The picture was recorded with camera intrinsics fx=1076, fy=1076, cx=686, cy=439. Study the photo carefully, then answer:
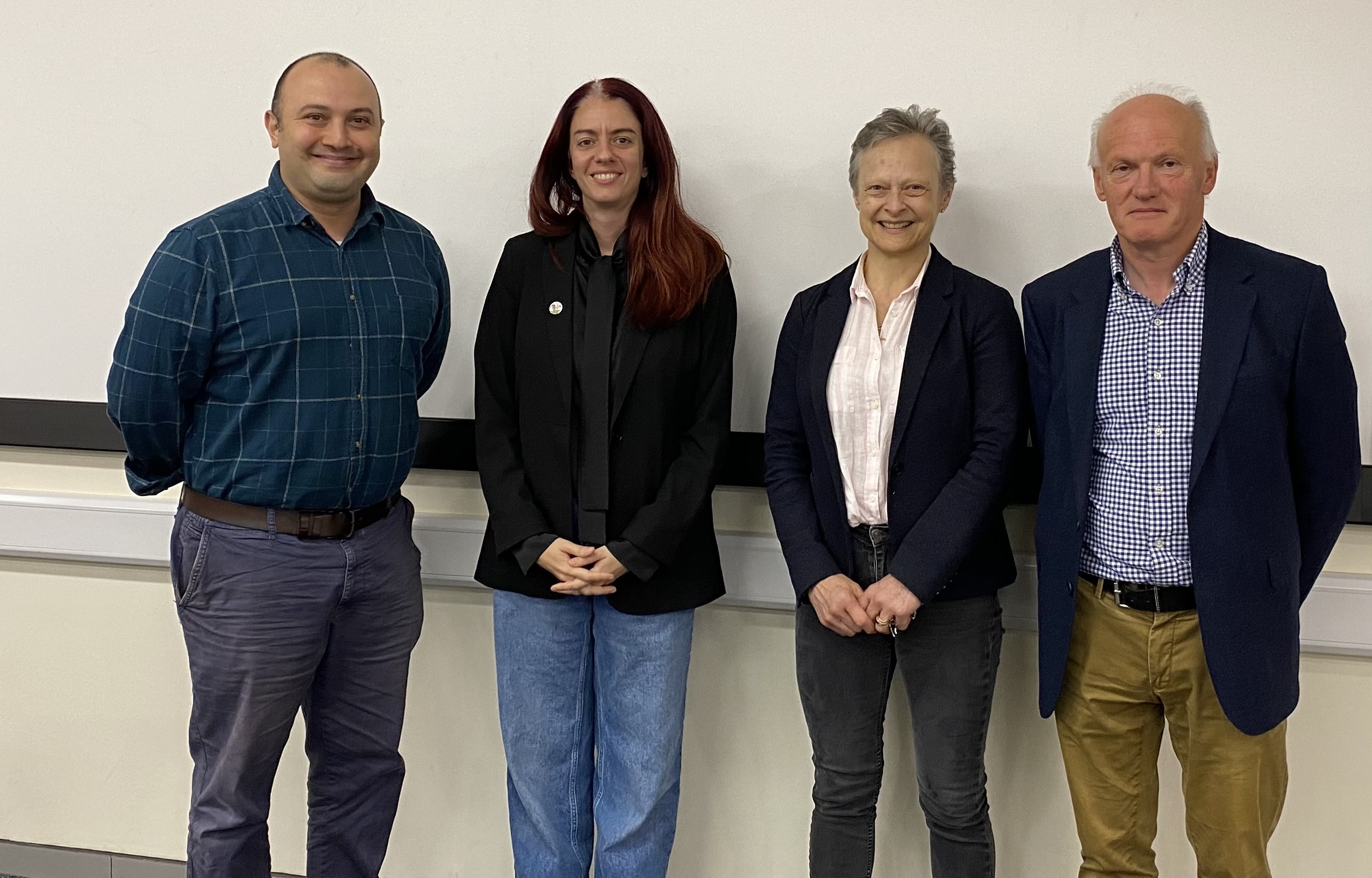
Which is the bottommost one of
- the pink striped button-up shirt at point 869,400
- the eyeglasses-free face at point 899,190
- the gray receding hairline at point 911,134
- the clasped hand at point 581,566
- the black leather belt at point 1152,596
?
the clasped hand at point 581,566

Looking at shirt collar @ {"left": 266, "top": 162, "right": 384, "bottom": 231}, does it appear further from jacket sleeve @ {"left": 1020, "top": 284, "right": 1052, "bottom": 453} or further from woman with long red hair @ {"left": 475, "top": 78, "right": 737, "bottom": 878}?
jacket sleeve @ {"left": 1020, "top": 284, "right": 1052, "bottom": 453}

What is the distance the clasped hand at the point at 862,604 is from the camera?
1819 mm

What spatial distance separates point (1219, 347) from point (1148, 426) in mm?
161

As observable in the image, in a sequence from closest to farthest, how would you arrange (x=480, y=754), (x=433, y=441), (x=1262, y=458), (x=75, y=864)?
(x=1262, y=458)
(x=433, y=441)
(x=480, y=754)
(x=75, y=864)

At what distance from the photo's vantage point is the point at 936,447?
186 cm

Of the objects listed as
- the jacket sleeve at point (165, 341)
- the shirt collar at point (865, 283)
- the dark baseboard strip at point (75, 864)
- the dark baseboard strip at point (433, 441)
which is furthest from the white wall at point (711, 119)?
the dark baseboard strip at point (75, 864)

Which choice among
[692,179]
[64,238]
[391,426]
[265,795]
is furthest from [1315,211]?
[64,238]

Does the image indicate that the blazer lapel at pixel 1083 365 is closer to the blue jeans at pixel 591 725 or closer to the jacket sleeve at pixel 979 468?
the jacket sleeve at pixel 979 468

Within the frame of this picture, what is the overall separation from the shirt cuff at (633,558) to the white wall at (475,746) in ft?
1.42

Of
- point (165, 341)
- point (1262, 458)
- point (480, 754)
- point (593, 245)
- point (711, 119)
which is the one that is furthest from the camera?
point (480, 754)

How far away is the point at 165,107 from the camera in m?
2.41

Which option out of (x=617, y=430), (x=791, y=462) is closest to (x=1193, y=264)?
(x=791, y=462)

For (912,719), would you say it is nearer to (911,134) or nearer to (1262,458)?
(1262,458)

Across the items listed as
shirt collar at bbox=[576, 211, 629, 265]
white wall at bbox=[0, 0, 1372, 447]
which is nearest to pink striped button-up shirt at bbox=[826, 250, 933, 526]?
white wall at bbox=[0, 0, 1372, 447]
